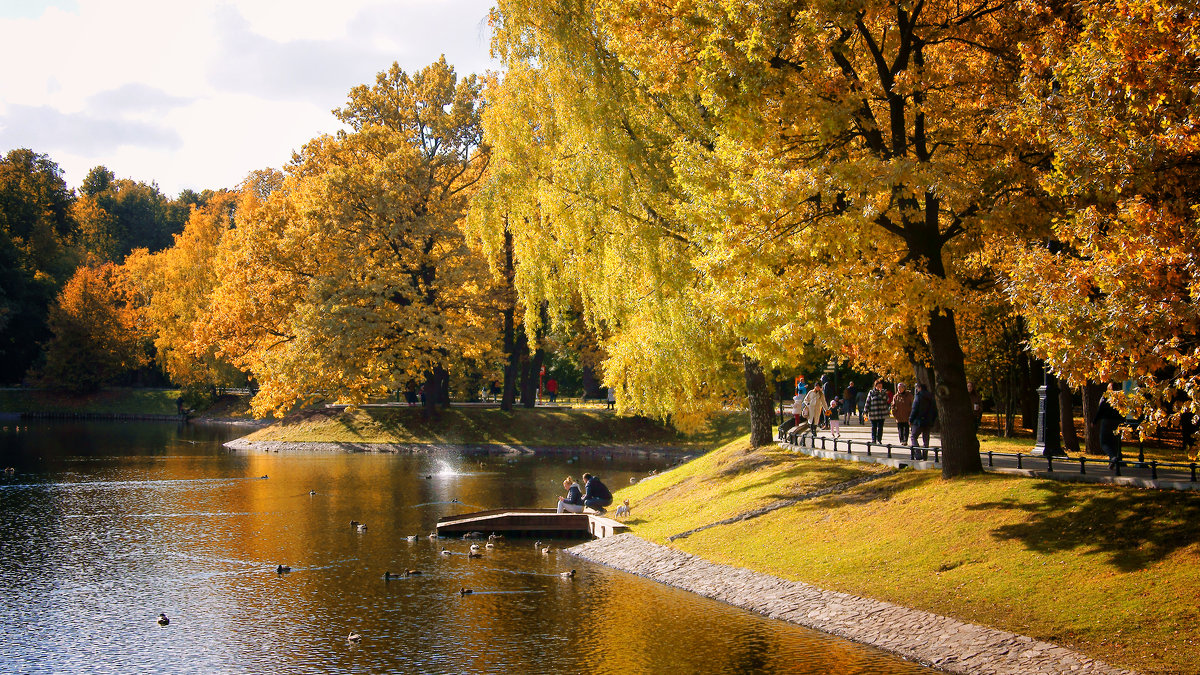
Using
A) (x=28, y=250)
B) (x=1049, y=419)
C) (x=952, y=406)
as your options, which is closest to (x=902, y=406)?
(x=1049, y=419)

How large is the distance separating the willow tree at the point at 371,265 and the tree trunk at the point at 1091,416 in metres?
34.1

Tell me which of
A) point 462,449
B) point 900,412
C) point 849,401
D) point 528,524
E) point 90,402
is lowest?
point 528,524

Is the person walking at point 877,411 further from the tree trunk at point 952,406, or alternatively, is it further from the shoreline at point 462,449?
the shoreline at point 462,449

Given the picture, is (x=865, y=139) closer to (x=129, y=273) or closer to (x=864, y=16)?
(x=864, y=16)

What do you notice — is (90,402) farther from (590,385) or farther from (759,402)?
(759,402)

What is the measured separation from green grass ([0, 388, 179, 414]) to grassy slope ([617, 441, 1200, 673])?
7121 centimetres

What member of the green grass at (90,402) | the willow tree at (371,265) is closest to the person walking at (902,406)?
the willow tree at (371,265)

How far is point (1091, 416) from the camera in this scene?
975 inches

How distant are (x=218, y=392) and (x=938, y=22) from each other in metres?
73.9

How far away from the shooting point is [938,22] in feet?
63.6

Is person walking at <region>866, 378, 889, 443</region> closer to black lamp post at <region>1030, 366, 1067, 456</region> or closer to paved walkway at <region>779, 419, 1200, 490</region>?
paved walkway at <region>779, 419, 1200, 490</region>

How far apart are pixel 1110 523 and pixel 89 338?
8481 cm

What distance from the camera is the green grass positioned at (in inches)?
3140

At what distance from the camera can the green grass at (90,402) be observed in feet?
262
